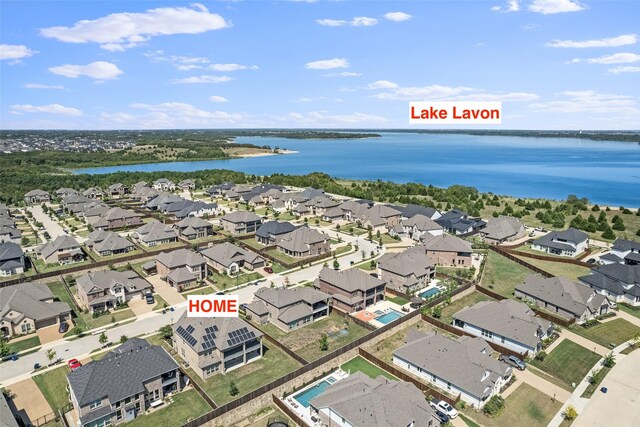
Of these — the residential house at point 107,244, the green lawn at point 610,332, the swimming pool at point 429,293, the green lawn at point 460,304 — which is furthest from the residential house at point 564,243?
the residential house at point 107,244

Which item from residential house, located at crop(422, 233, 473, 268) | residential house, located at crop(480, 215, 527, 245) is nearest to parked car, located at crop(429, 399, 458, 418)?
residential house, located at crop(422, 233, 473, 268)

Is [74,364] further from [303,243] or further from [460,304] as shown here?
[460,304]

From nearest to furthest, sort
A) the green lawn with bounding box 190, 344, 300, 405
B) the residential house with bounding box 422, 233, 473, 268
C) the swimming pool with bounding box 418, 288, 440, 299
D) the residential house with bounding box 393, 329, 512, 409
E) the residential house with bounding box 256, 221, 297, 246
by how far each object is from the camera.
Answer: the residential house with bounding box 393, 329, 512, 409 < the green lawn with bounding box 190, 344, 300, 405 < the swimming pool with bounding box 418, 288, 440, 299 < the residential house with bounding box 422, 233, 473, 268 < the residential house with bounding box 256, 221, 297, 246

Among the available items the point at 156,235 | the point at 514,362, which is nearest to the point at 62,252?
the point at 156,235

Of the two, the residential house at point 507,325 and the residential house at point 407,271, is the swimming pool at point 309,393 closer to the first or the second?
the residential house at point 507,325

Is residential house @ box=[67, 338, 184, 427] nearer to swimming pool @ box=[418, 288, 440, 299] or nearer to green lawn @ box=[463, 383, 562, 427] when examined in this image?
green lawn @ box=[463, 383, 562, 427]

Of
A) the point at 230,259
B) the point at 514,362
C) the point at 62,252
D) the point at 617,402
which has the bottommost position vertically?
the point at 617,402

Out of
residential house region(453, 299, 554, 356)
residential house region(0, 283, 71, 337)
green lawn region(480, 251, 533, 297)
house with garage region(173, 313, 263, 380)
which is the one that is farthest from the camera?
green lawn region(480, 251, 533, 297)
